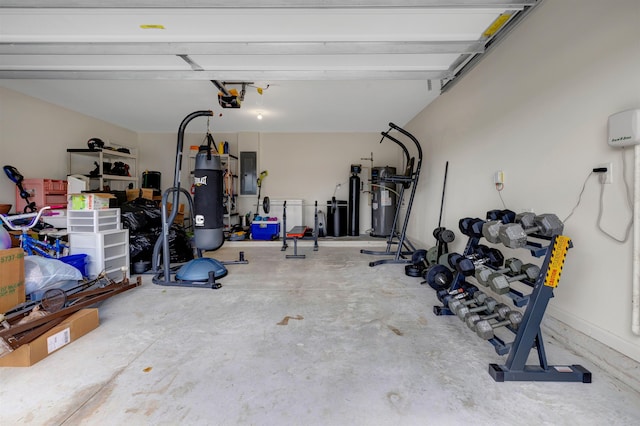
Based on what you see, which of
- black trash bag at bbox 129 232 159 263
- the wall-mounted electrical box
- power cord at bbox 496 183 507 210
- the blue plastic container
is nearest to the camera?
the wall-mounted electrical box

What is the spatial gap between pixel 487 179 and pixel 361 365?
2.38 metres

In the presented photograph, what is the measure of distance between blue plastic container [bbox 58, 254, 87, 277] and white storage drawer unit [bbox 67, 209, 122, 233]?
31 centimetres

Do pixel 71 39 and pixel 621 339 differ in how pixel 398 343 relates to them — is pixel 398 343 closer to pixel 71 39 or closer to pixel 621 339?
pixel 621 339

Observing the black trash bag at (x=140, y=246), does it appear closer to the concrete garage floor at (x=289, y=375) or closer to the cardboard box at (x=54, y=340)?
the concrete garage floor at (x=289, y=375)

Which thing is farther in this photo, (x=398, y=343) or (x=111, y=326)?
(x=111, y=326)

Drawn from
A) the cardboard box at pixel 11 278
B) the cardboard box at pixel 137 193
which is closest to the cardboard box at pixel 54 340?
the cardboard box at pixel 11 278

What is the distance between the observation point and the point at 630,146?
1547 millimetres

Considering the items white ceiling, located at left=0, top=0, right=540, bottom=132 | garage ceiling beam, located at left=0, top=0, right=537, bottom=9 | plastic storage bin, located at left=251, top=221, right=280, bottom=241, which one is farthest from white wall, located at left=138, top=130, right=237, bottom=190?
garage ceiling beam, located at left=0, top=0, right=537, bottom=9

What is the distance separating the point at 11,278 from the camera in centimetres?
222

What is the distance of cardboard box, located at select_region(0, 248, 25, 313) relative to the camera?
216cm

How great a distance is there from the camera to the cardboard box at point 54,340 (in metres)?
1.66

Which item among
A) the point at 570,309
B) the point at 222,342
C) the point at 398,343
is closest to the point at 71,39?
the point at 222,342

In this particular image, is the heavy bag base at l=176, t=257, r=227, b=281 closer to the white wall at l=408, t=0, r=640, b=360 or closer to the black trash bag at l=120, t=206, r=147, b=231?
the black trash bag at l=120, t=206, r=147, b=231

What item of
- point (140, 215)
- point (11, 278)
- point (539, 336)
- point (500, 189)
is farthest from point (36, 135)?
point (539, 336)
